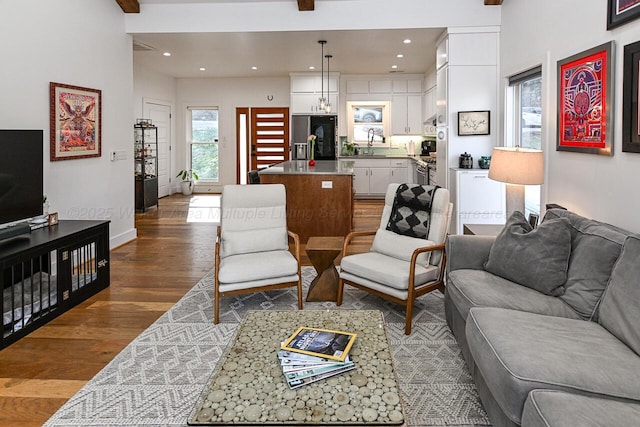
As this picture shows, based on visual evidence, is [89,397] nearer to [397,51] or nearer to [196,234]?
[196,234]

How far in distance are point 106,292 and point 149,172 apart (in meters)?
5.55

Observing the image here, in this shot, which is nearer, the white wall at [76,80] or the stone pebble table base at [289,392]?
the stone pebble table base at [289,392]

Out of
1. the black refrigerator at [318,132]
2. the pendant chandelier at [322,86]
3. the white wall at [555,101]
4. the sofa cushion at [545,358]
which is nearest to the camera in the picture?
the sofa cushion at [545,358]

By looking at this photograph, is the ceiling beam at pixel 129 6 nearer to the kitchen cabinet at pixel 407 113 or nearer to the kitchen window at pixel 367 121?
the kitchen window at pixel 367 121

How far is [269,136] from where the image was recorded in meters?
11.0

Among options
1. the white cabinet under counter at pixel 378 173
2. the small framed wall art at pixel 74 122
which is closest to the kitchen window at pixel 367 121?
the white cabinet under counter at pixel 378 173

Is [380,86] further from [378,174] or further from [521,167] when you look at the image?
[521,167]

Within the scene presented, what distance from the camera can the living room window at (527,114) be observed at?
15.8ft

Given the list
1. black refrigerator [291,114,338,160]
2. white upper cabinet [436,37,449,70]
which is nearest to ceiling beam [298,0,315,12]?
white upper cabinet [436,37,449,70]

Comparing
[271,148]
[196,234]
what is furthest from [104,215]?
[271,148]

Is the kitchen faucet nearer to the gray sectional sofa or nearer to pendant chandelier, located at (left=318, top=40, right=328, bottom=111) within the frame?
pendant chandelier, located at (left=318, top=40, right=328, bottom=111)

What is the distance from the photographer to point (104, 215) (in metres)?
5.66

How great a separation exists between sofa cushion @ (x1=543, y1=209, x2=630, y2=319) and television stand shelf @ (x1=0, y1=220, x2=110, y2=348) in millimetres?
3339

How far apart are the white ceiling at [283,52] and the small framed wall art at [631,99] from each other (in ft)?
11.0
